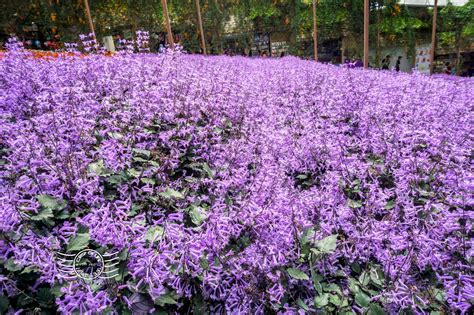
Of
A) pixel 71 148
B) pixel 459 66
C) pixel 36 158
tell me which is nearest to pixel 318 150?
pixel 71 148

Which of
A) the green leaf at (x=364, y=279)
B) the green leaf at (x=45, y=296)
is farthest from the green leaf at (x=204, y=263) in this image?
the green leaf at (x=364, y=279)

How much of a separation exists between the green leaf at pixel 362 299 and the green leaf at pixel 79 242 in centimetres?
188

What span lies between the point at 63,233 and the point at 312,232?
70.8 inches

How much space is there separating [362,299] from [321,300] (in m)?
0.30

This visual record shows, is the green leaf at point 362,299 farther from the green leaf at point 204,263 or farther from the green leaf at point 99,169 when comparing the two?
the green leaf at point 99,169

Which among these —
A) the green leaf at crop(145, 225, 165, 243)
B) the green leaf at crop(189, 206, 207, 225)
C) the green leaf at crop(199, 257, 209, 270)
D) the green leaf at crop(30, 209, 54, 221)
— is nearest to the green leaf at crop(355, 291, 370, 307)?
the green leaf at crop(199, 257, 209, 270)

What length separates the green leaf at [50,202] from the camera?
2.08 m

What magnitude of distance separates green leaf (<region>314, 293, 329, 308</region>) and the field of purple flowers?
0.04 metres

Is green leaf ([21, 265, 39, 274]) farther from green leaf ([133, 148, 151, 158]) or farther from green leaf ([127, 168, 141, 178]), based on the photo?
green leaf ([133, 148, 151, 158])

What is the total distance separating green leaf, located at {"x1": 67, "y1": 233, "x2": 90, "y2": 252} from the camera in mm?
1960

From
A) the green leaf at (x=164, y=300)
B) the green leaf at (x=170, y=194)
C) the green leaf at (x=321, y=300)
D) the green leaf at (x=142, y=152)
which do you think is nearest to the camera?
the green leaf at (x=164, y=300)

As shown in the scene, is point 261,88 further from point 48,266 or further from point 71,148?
point 48,266

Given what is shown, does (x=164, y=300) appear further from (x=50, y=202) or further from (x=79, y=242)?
(x=50, y=202)

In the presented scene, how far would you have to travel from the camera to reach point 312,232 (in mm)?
2559
